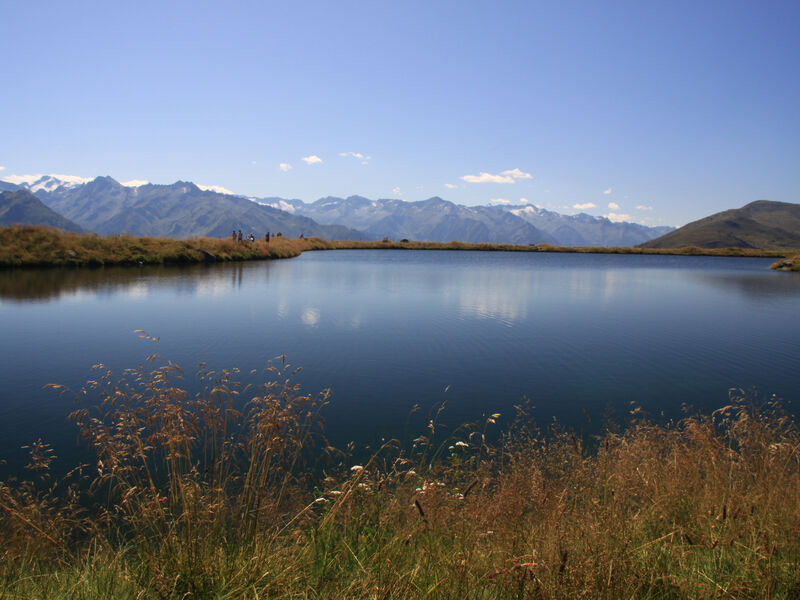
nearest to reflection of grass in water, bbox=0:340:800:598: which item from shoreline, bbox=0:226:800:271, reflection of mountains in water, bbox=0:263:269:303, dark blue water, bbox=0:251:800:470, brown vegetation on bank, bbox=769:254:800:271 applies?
dark blue water, bbox=0:251:800:470

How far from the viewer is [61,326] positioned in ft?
57.7

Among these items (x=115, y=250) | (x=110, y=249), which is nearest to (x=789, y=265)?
(x=115, y=250)

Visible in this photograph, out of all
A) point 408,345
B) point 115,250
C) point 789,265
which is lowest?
point 408,345

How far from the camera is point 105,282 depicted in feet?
102

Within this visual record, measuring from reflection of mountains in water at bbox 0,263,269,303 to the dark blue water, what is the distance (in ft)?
0.74

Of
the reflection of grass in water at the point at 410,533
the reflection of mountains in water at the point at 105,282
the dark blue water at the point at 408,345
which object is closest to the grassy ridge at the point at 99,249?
the reflection of mountains in water at the point at 105,282

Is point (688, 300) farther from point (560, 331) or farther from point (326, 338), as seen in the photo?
point (326, 338)

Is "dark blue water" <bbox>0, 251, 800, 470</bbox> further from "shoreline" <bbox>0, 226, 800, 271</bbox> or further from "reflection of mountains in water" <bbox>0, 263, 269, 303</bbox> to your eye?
"shoreline" <bbox>0, 226, 800, 271</bbox>

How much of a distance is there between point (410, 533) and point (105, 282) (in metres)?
33.5

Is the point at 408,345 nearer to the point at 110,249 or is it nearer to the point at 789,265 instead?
the point at 110,249

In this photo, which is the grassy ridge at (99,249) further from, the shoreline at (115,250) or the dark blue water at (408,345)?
the dark blue water at (408,345)

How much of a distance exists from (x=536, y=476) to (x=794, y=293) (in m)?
41.9

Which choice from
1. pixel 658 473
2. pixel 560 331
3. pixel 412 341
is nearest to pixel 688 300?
pixel 560 331

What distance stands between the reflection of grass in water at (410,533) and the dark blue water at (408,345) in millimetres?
2264
